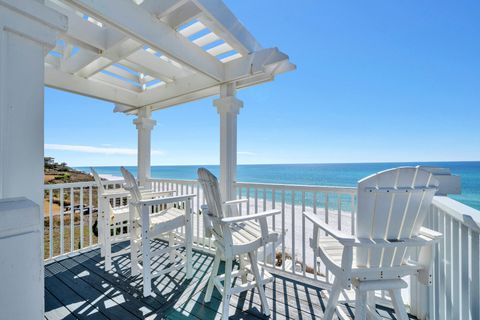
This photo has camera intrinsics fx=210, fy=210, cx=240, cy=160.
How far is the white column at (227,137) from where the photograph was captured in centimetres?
291

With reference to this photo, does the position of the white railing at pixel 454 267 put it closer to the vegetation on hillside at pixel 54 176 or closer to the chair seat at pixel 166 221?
the chair seat at pixel 166 221

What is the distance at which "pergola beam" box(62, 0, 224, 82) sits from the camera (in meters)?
1.68

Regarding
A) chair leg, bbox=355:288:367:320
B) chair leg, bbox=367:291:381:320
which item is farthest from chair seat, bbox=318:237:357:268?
chair leg, bbox=367:291:381:320

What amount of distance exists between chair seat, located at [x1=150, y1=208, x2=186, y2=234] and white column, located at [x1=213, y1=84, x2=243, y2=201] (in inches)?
26.3

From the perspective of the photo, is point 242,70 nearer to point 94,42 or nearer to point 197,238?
point 94,42

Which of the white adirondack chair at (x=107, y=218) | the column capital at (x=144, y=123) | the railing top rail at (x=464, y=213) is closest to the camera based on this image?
the railing top rail at (x=464, y=213)

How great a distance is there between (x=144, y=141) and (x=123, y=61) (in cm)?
159

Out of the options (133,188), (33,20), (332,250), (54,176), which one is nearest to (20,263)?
(33,20)

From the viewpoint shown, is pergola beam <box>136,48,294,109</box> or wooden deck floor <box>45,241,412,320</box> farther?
pergola beam <box>136,48,294,109</box>

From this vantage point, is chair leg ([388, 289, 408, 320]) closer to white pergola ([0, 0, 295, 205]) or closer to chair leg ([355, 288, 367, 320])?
chair leg ([355, 288, 367, 320])

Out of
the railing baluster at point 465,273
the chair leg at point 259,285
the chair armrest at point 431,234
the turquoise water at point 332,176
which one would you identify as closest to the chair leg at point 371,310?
the railing baluster at point 465,273

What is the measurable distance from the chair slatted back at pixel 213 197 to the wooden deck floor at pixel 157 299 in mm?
735

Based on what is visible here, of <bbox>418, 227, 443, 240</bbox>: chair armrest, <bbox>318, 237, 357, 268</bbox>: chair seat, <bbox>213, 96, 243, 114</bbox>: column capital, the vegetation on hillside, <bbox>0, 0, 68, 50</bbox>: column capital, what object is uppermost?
<bbox>213, 96, 243, 114</bbox>: column capital

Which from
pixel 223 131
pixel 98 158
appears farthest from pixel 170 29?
pixel 98 158
